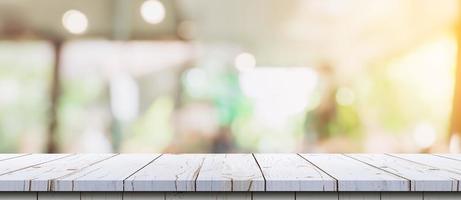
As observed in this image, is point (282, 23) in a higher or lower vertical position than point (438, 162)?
higher

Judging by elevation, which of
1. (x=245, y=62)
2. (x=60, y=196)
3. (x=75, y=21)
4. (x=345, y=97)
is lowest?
(x=60, y=196)

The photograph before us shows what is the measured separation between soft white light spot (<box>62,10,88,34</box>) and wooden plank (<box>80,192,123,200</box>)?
5.78 ft

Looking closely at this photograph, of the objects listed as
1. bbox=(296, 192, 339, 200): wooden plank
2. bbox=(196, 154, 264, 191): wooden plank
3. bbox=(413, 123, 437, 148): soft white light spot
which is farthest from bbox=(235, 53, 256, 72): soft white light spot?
bbox=(296, 192, 339, 200): wooden plank

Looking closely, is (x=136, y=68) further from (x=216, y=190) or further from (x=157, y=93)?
(x=216, y=190)

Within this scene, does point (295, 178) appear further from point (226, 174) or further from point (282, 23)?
point (282, 23)

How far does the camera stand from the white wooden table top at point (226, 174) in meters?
1.01

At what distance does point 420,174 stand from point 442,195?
0.28 feet

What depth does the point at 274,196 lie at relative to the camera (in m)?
1.02

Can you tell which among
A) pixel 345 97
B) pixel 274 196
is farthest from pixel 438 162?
pixel 345 97

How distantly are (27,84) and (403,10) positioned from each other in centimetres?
166

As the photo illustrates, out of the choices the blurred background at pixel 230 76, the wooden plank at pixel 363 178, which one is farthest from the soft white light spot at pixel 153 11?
the wooden plank at pixel 363 178

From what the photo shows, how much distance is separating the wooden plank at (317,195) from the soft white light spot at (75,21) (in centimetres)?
187

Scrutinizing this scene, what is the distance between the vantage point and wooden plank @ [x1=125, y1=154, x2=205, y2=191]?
3.29 feet

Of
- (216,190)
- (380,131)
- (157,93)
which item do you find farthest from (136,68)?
(216,190)
